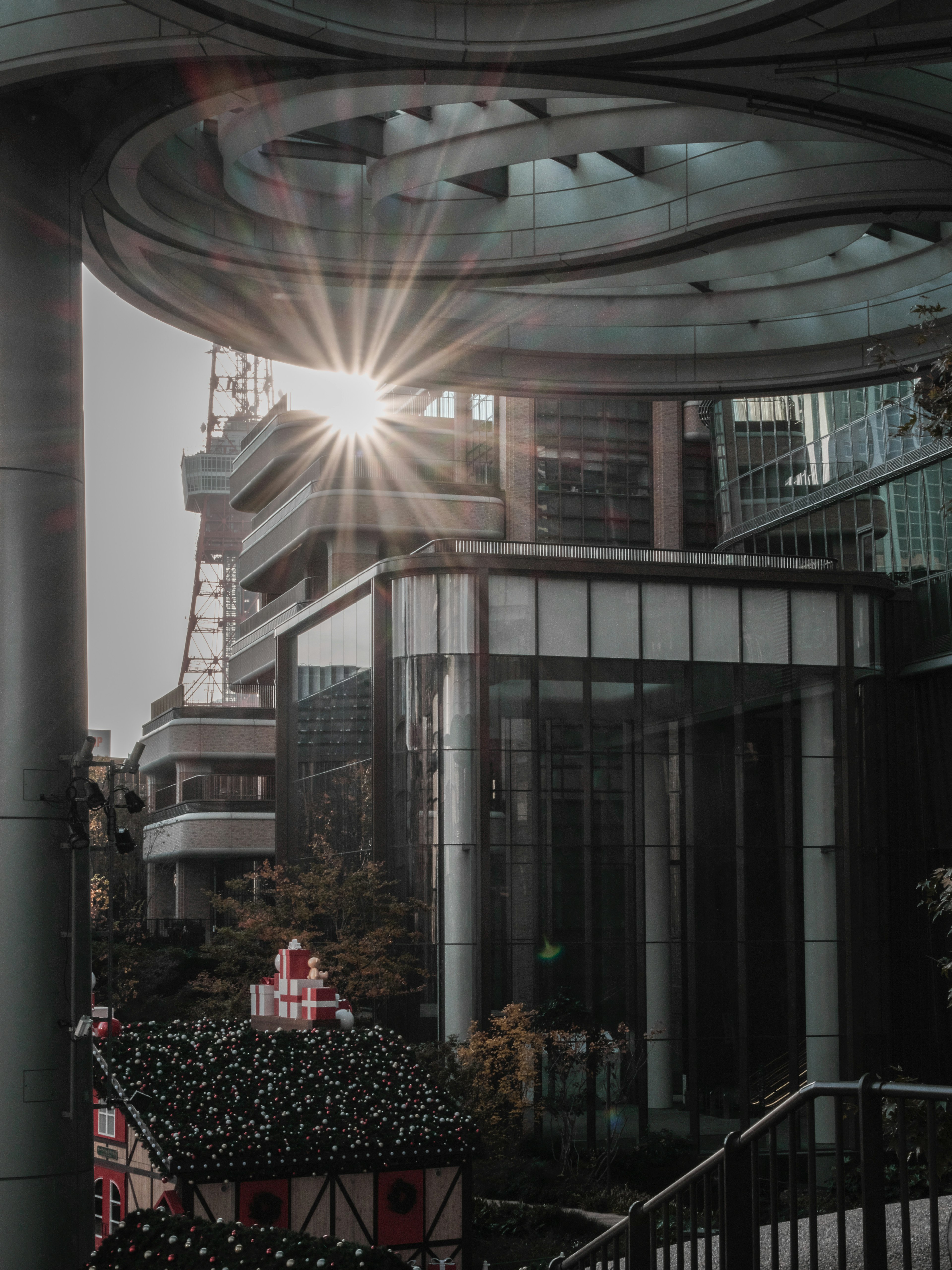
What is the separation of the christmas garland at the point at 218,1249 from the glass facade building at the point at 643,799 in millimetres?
19781

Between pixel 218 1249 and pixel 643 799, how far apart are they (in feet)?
75.7

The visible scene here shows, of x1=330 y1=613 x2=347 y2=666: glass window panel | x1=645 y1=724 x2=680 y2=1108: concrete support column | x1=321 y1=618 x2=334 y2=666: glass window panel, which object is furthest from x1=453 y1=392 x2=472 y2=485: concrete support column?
x1=645 y1=724 x2=680 y2=1108: concrete support column

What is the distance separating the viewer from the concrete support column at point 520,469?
5809 centimetres

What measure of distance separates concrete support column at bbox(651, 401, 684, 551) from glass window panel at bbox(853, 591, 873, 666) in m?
22.0

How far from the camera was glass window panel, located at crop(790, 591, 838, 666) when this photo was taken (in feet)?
121

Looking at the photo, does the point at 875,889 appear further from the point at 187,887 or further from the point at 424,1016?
the point at 187,887

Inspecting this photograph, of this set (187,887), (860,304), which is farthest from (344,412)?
(860,304)

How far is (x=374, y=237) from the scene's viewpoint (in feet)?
67.4

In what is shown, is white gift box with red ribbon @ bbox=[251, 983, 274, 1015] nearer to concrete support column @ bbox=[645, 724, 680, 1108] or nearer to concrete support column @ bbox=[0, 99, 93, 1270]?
concrete support column @ bbox=[0, 99, 93, 1270]

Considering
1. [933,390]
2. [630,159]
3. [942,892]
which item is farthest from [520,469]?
[933,390]

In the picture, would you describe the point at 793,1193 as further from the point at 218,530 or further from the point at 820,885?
the point at 218,530

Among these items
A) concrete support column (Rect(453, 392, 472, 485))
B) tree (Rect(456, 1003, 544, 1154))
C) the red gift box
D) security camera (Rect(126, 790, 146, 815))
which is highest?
concrete support column (Rect(453, 392, 472, 485))

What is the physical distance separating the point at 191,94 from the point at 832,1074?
2854 cm

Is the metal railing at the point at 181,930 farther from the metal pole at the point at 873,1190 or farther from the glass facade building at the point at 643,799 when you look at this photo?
the metal pole at the point at 873,1190
